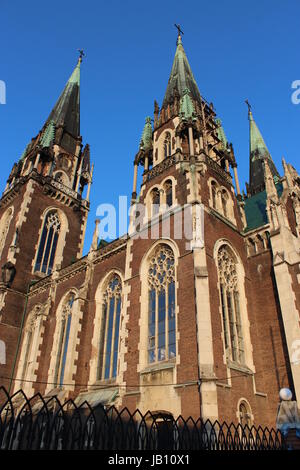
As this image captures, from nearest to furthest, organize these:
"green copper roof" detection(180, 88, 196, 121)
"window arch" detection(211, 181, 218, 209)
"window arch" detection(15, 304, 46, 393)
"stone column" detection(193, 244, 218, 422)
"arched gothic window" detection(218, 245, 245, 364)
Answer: "stone column" detection(193, 244, 218, 422)
"arched gothic window" detection(218, 245, 245, 364)
"window arch" detection(211, 181, 218, 209)
"window arch" detection(15, 304, 46, 393)
"green copper roof" detection(180, 88, 196, 121)

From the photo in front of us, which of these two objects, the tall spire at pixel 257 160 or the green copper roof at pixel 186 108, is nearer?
the green copper roof at pixel 186 108

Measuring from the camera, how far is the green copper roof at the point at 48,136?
117ft

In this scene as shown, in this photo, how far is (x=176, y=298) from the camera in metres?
15.7

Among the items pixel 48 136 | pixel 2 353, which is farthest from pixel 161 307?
pixel 48 136

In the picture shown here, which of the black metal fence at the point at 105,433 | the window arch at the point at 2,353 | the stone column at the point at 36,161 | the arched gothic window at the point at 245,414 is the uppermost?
the stone column at the point at 36,161

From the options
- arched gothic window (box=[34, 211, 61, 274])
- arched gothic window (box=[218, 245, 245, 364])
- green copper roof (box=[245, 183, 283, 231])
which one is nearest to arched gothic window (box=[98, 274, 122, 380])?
arched gothic window (box=[218, 245, 245, 364])

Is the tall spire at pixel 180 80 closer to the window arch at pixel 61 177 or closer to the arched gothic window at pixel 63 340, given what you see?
the window arch at pixel 61 177

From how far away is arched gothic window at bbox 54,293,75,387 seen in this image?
20734mm

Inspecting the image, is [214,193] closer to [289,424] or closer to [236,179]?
[236,179]

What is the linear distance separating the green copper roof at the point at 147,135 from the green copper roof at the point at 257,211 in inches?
346

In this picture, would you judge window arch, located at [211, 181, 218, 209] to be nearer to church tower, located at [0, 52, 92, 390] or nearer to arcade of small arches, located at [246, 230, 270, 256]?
arcade of small arches, located at [246, 230, 270, 256]

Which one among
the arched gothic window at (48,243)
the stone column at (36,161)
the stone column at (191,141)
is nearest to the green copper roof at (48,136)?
the stone column at (36,161)

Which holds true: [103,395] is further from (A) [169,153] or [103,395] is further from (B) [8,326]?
(A) [169,153]

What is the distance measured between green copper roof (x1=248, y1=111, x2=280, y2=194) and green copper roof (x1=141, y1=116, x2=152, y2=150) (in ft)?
48.7
